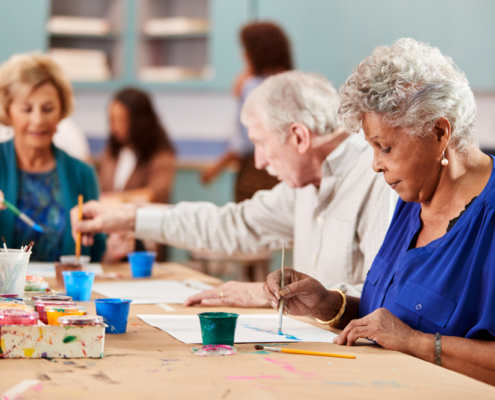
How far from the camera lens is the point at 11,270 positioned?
47.7 inches

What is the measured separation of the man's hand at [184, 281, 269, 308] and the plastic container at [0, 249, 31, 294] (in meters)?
0.41

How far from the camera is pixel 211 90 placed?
15.3 ft

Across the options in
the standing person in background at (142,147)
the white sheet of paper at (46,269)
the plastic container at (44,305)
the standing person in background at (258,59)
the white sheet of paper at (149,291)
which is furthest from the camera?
the standing person in background at (142,147)

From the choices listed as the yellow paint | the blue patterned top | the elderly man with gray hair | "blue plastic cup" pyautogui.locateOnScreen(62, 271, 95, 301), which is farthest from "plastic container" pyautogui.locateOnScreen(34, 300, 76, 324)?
the blue patterned top

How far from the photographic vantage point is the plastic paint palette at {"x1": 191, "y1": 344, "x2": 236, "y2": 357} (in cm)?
97

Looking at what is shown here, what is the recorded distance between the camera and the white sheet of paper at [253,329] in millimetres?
1115

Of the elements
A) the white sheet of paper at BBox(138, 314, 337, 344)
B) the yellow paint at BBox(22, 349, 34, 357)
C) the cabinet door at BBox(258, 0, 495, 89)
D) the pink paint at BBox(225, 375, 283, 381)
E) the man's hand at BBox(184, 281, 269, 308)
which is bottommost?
the man's hand at BBox(184, 281, 269, 308)

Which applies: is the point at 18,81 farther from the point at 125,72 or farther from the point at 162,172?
the point at 125,72

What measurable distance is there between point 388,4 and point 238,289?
3.23 meters

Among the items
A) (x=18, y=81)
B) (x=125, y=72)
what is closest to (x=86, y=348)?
(x=18, y=81)

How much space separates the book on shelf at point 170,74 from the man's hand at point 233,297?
3463mm

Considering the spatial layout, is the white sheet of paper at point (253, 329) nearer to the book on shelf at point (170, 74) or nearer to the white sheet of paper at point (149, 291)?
the white sheet of paper at point (149, 291)

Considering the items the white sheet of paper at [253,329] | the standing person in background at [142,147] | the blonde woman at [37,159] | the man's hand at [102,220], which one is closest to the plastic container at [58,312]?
the white sheet of paper at [253,329]

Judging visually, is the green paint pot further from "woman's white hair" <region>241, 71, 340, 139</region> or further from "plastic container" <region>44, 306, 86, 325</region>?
"woman's white hair" <region>241, 71, 340, 139</region>
